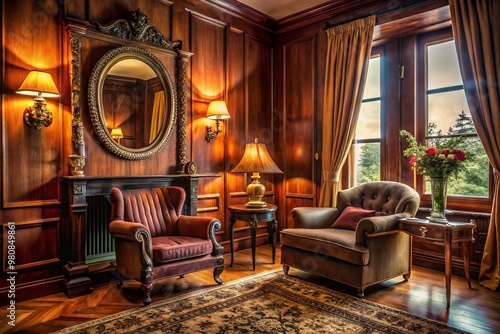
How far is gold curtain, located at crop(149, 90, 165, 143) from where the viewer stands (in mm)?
3662

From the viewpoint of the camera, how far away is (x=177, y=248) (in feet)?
9.38

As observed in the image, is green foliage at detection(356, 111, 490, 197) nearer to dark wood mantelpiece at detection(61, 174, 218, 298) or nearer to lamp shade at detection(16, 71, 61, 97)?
dark wood mantelpiece at detection(61, 174, 218, 298)

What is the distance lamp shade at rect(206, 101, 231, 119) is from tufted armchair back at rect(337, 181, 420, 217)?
156 centimetres

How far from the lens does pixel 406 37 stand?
396cm

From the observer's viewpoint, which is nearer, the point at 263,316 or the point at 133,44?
the point at 263,316

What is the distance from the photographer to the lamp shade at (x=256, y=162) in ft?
12.4

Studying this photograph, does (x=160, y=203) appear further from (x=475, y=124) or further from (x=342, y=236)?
(x=475, y=124)

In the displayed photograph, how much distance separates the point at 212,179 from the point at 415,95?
8.24 ft

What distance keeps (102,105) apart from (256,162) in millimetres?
1642

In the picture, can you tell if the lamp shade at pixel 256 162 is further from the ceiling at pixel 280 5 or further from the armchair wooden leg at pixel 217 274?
the ceiling at pixel 280 5

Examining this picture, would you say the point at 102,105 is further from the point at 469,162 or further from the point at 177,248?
the point at 469,162

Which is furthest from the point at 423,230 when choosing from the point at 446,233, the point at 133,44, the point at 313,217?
the point at 133,44

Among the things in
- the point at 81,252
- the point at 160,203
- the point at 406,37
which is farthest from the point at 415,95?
the point at 81,252

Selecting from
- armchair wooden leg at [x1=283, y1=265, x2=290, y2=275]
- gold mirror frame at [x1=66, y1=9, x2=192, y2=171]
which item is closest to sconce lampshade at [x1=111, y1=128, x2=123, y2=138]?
gold mirror frame at [x1=66, y1=9, x2=192, y2=171]
